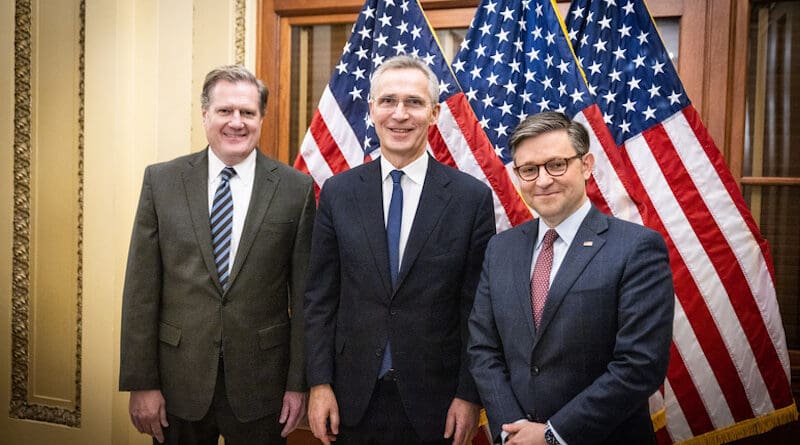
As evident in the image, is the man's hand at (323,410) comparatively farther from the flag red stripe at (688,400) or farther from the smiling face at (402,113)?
the flag red stripe at (688,400)

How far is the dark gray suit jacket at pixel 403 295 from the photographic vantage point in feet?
5.75

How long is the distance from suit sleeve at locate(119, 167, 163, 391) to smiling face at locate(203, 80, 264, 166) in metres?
0.30

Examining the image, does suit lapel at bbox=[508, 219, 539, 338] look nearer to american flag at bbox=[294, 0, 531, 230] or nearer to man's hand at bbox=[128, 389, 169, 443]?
american flag at bbox=[294, 0, 531, 230]

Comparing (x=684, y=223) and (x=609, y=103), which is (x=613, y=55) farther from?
(x=684, y=223)

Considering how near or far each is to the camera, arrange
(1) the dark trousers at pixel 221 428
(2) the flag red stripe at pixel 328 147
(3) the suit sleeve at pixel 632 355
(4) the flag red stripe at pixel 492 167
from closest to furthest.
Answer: (3) the suit sleeve at pixel 632 355 → (1) the dark trousers at pixel 221 428 → (4) the flag red stripe at pixel 492 167 → (2) the flag red stripe at pixel 328 147

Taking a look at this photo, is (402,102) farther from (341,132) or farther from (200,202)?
(341,132)

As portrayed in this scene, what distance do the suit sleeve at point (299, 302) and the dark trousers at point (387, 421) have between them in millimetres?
272

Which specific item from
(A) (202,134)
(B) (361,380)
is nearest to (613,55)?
(B) (361,380)

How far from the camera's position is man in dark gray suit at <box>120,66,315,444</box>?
1913 millimetres

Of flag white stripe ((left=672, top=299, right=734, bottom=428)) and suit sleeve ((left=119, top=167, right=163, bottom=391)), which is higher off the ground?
suit sleeve ((left=119, top=167, right=163, bottom=391))

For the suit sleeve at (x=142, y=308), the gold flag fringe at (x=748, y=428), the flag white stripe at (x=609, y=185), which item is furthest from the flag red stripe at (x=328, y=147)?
the gold flag fringe at (x=748, y=428)

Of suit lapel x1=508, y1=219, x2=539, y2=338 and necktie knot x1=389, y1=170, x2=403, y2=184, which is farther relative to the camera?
necktie knot x1=389, y1=170, x2=403, y2=184

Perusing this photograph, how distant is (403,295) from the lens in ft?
5.75

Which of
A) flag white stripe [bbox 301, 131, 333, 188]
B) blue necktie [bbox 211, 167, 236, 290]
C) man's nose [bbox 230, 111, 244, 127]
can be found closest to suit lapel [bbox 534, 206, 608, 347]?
blue necktie [bbox 211, 167, 236, 290]
